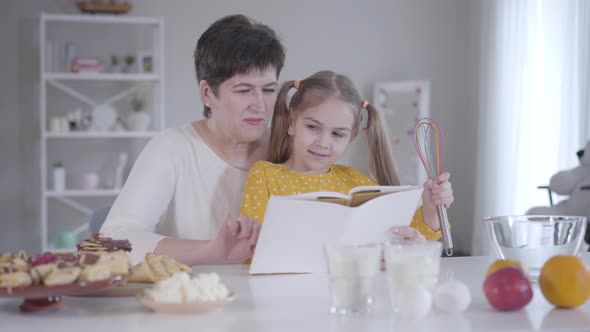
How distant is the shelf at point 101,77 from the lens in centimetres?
554

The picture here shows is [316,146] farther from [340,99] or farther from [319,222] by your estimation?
[319,222]

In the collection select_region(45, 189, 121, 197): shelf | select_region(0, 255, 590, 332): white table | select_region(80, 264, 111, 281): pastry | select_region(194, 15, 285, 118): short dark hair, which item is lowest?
select_region(45, 189, 121, 197): shelf

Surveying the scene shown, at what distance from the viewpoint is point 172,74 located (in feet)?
20.4

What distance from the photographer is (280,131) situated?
227 cm

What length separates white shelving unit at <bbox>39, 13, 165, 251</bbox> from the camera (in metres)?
5.64

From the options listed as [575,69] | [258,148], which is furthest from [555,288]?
[575,69]

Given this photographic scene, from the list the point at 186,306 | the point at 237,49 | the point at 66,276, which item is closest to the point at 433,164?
the point at 237,49

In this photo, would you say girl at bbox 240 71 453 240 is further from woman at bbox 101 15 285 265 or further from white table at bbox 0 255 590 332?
white table at bbox 0 255 590 332

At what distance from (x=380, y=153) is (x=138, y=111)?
155 inches

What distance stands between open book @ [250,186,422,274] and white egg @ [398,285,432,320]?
0.33 metres

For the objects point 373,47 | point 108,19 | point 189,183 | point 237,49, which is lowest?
point 189,183

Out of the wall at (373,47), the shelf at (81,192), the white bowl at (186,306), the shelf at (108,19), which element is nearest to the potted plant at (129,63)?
the shelf at (108,19)

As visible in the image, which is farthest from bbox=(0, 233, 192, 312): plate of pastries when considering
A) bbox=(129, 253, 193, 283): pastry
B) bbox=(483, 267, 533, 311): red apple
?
bbox=(483, 267, 533, 311): red apple

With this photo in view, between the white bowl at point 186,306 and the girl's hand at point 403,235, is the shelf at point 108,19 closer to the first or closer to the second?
the girl's hand at point 403,235
